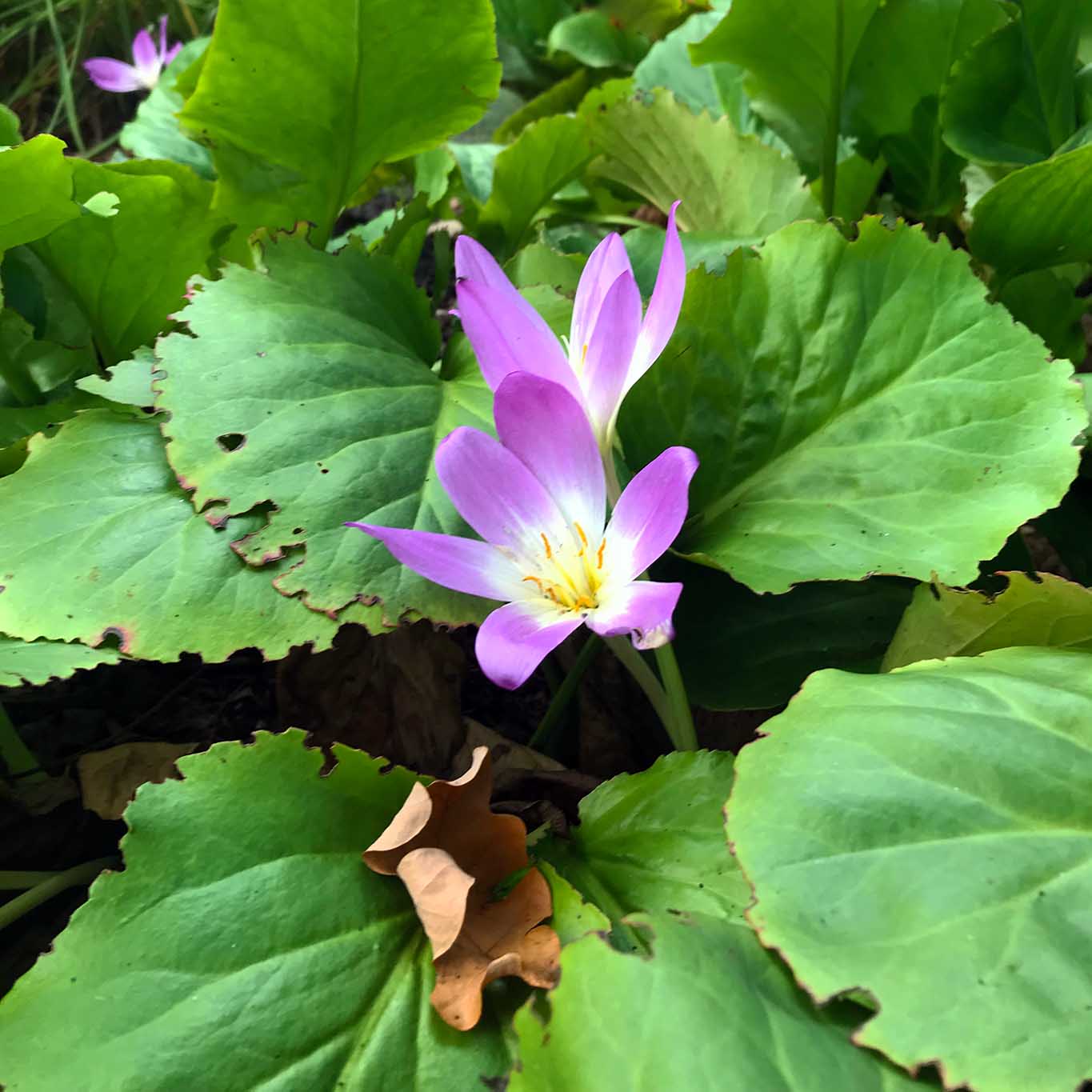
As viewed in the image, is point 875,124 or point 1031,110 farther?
point 875,124

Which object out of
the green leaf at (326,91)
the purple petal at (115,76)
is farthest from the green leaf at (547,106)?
the purple petal at (115,76)

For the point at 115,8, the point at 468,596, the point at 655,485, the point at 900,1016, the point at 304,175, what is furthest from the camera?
the point at 115,8

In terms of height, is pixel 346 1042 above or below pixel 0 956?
above

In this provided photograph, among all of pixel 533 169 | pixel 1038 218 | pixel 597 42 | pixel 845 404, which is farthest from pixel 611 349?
pixel 597 42

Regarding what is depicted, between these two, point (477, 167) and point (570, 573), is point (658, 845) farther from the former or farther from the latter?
point (477, 167)

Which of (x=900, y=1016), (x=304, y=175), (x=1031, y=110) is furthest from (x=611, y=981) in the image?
(x=1031, y=110)

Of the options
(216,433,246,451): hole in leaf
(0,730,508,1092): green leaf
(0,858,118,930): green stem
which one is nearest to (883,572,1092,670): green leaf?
(0,730,508,1092): green leaf

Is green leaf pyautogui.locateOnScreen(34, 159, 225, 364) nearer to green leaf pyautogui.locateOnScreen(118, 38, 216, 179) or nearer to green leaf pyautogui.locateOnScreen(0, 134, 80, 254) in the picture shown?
green leaf pyautogui.locateOnScreen(0, 134, 80, 254)

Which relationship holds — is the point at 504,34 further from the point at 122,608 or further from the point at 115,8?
the point at 122,608
